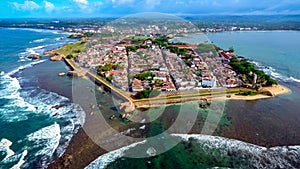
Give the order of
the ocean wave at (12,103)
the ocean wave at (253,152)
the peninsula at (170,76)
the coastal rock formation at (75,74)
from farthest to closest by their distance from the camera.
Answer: the coastal rock formation at (75,74)
the peninsula at (170,76)
the ocean wave at (12,103)
the ocean wave at (253,152)

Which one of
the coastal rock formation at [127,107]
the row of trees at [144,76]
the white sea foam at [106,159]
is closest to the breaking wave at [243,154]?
the white sea foam at [106,159]

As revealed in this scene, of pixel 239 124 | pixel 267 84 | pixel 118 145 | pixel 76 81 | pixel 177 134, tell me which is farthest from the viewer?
pixel 76 81

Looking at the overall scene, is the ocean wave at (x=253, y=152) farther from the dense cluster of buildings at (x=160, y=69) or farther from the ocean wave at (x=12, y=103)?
the ocean wave at (x=12, y=103)

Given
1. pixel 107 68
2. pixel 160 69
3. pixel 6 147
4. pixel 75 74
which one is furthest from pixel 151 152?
pixel 75 74

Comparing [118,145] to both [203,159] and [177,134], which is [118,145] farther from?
[203,159]

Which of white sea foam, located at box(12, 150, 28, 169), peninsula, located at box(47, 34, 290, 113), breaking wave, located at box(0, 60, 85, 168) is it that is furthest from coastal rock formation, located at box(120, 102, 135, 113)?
white sea foam, located at box(12, 150, 28, 169)

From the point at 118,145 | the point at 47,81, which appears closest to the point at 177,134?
the point at 118,145
